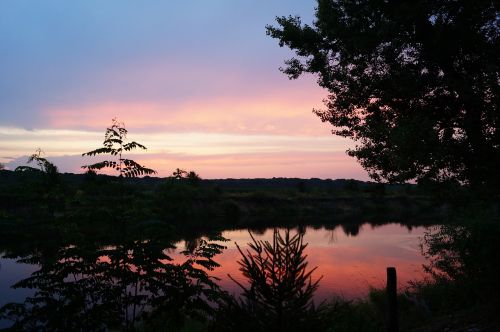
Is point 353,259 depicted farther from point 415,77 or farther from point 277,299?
point 277,299

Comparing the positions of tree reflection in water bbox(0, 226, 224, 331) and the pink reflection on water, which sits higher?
tree reflection in water bbox(0, 226, 224, 331)

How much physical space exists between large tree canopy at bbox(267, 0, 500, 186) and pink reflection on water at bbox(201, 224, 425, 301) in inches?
149

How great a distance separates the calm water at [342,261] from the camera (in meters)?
20.5

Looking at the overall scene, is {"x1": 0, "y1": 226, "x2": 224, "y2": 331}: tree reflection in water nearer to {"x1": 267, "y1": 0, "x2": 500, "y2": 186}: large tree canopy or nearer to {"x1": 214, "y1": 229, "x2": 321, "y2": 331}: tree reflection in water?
{"x1": 214, "y1": 229, "x2": 321, "y2": 331}: tree reflection in water

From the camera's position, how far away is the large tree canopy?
13.5m

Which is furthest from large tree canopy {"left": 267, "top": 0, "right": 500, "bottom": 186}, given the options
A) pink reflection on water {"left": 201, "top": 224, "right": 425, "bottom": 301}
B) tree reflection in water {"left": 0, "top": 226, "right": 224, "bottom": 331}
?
tree reflection in water {"left": 0, "top": 226, "right": 224, "bottom": 331}

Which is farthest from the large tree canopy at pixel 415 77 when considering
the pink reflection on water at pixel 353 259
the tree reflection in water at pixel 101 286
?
the tree reflection in water at pixel 101 286

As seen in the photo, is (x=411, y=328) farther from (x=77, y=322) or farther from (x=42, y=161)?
(x=42, y=161)

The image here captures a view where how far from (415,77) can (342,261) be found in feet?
54.0

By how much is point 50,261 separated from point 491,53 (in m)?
13.8

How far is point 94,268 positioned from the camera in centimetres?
792

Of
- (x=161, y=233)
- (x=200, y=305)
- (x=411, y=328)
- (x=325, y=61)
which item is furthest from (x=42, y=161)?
(x=325, y=61)

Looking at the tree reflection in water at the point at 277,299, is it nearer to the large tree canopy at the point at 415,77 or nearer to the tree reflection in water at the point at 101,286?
the tree reflection in water at the point at 101,286

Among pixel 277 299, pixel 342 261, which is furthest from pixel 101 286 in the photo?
pixel 342 261
